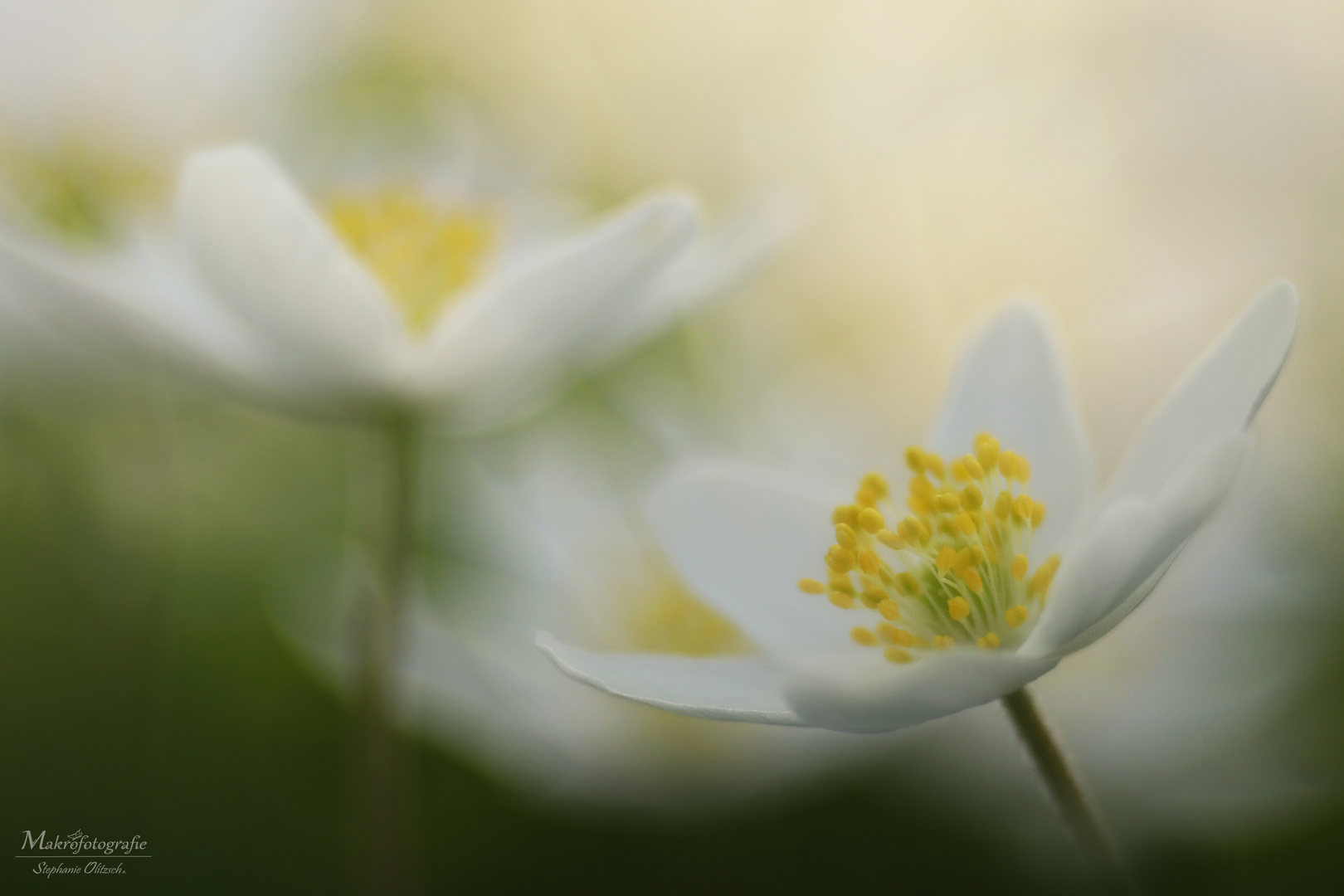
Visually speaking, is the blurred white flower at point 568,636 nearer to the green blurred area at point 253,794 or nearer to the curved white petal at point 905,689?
the green blurred area at point 253,794

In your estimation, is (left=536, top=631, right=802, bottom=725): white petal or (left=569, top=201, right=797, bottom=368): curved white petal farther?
(left=569, top=201, right=797, bottom=368): curved white petal

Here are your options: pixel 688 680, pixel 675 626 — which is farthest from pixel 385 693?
pixel 675 626

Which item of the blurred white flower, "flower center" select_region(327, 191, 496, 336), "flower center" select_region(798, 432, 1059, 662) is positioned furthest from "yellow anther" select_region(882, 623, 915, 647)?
"flower center" select_region(327, 191, 496, 336)

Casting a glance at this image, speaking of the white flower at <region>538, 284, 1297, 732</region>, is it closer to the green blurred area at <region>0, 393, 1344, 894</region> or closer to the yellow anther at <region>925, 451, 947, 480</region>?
the yellow anther at <region>925, 451, 947, 480</region>

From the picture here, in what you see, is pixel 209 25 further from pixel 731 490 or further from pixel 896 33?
pixel 731 490

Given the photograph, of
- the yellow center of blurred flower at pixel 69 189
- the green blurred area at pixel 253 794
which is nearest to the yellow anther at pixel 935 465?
the green blurred area at pixel 253 794
